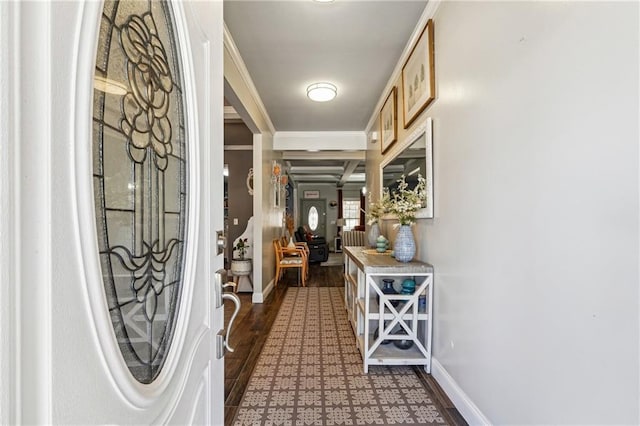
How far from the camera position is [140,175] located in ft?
2.21

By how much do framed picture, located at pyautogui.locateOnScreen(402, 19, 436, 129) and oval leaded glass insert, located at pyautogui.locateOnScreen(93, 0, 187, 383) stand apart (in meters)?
1.89

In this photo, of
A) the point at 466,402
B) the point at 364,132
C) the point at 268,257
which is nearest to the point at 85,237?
the point at 466,402

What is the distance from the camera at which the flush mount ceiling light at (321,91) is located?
3.42m

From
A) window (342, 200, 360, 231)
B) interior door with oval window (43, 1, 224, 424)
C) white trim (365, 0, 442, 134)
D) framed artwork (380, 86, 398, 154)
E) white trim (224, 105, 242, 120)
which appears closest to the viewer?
interior door with oval window (43, 1, 224, 424)

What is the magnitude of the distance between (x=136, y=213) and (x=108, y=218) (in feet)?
0.31

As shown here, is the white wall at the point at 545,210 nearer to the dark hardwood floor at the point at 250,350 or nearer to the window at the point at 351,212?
the dark hardwood floor at the point at 250,350

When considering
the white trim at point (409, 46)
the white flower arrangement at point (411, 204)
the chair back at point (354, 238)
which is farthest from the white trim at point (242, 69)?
the chair back at point (354, 238)

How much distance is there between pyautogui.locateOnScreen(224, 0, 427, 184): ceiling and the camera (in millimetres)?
2211

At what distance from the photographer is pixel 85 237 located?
0.47 m

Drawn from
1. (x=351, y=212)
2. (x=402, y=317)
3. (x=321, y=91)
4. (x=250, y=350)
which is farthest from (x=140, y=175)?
(x=351, y=212)

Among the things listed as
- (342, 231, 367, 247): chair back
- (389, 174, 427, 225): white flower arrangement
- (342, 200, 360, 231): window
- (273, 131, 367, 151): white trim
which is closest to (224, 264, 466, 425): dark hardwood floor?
(389, 174, 427, 225): white flower arrangement

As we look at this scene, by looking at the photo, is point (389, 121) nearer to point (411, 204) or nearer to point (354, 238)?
point (411, 204)
